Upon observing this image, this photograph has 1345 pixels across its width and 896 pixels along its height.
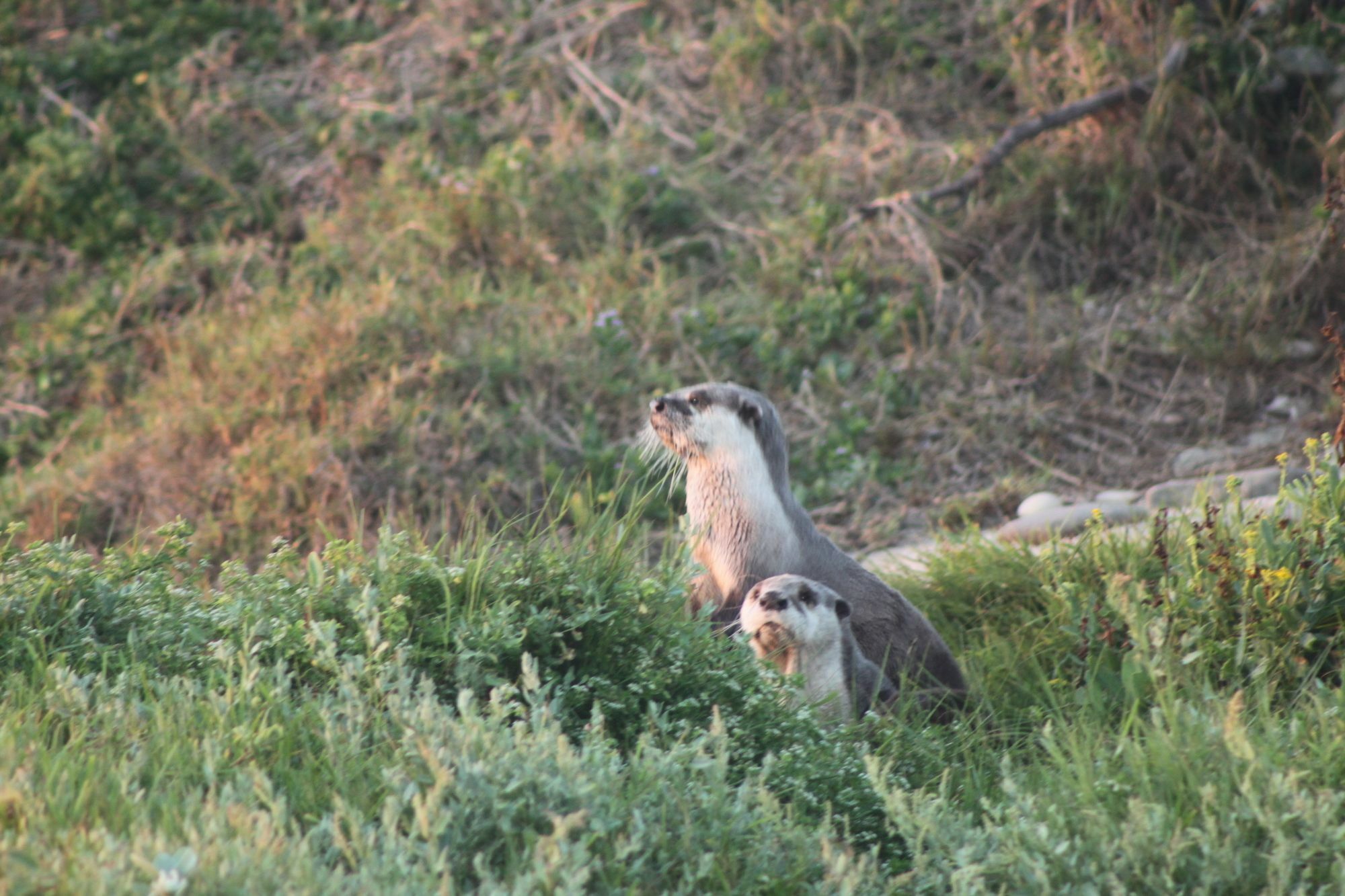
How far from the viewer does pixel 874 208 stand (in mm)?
8219

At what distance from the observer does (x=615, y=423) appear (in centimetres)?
750

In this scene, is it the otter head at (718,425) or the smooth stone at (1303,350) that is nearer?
the otter head at (718,425)

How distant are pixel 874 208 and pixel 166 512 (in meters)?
4.07

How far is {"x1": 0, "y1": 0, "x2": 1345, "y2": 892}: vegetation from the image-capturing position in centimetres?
316

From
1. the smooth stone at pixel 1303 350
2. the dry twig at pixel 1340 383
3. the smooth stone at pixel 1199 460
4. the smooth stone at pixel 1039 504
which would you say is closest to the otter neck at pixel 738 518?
the smooth stone at pixel 1039 504

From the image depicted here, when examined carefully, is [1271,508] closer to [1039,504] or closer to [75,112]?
[1039,504]

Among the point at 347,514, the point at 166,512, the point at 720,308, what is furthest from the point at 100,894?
the point at 720,308

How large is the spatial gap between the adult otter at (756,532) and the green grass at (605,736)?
0.30 meters

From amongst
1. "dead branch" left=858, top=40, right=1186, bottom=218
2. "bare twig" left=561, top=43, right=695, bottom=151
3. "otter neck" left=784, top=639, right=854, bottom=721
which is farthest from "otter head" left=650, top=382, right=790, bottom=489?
"bare twig" left=561, top=43, right=695, bottom=151

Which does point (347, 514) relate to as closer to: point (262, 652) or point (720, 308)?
point (720, 308)

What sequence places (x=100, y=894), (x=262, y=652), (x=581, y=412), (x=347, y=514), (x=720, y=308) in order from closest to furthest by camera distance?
(x=100, y=894) → (x=262, y=652) → (x=347, y=514) → (x=581, y=412) → (x=720, y=308)

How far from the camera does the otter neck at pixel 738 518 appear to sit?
4.94 m

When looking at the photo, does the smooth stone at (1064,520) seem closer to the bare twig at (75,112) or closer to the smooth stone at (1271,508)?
the smooth stone at (1271,508)

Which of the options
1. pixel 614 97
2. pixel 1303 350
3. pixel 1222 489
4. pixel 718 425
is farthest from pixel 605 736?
pixel 614 97
